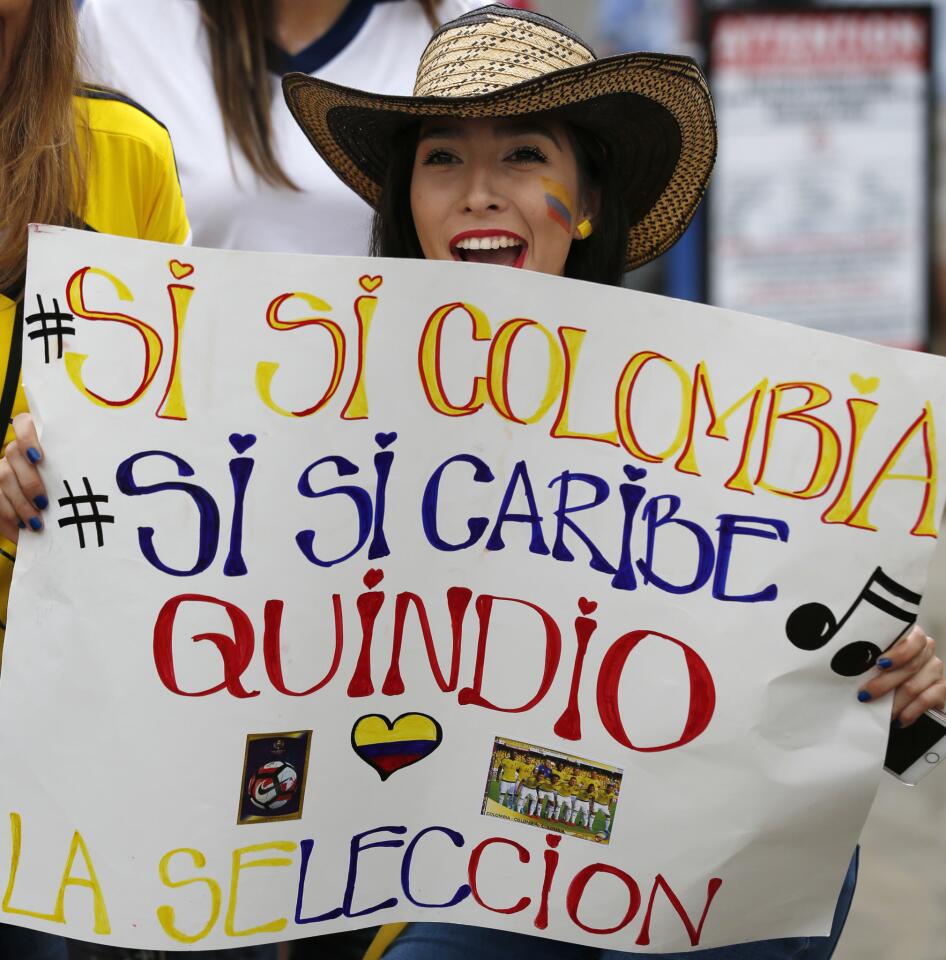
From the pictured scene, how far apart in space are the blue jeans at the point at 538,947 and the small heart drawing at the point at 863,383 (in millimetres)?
614

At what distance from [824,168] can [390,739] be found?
504 cm

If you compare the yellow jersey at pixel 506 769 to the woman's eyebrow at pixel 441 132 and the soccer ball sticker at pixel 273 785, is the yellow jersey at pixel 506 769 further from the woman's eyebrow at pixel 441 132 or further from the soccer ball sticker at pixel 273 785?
the woman's eyebrow at pixel 441 132

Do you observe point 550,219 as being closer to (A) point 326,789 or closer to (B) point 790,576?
(B) point 790,576

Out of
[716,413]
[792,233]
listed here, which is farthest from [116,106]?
[792,233]

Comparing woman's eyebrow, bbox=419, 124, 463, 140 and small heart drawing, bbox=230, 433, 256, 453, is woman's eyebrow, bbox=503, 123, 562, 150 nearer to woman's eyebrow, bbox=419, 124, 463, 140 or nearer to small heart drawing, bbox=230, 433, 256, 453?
woman's eyebrow, bbox=419, 124, 463, 140

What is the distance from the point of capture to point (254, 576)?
2.04 m

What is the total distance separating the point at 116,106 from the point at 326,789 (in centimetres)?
93

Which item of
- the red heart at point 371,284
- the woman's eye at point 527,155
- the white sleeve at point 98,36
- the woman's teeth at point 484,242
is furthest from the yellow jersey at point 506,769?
the white sleeve at point 98,36

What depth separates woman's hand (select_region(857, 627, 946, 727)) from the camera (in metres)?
2.05

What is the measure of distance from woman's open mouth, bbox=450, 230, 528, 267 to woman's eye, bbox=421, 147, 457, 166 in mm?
131

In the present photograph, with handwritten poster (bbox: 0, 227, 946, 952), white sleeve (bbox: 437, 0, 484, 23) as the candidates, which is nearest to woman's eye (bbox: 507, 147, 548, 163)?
handwritten poster (bbox: 0, 227, 946, 952)

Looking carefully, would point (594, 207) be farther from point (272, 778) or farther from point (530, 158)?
point (272, 778)

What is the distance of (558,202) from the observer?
2371mm

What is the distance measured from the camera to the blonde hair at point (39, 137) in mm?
2125
